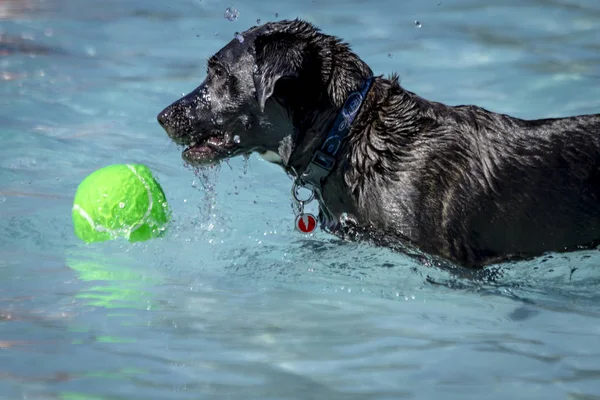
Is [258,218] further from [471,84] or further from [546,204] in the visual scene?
[471,84]

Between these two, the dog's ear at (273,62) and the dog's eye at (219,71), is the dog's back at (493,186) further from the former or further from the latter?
the dog's eye at (219,71)

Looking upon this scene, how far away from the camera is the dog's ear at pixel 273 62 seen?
459 centimetres

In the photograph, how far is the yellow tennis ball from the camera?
A: 203 inches

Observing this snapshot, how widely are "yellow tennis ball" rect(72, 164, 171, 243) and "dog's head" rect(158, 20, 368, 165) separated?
43 cm

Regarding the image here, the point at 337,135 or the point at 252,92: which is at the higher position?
the point at 252,92

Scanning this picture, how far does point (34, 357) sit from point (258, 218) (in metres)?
3.08

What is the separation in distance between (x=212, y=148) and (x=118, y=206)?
0.71 m

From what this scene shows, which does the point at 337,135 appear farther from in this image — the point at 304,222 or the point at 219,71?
the point at 219,71

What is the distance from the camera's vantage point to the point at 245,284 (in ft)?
15.7

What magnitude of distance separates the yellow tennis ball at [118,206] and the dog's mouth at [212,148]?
1.48 feet

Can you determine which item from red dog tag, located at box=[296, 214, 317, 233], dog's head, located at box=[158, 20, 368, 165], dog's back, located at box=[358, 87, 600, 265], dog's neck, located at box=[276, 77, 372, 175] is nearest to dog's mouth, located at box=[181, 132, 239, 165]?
dog's head, located at box=[158, 20, 368, 165]

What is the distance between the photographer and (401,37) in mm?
10414

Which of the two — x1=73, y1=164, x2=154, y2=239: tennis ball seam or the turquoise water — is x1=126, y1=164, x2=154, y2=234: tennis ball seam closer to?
x1=73, y1=164, x2=154, y2=239: tennis ball seam

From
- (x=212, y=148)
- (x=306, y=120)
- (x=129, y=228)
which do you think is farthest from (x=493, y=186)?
(x=129, y=228)
